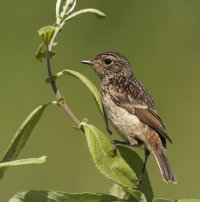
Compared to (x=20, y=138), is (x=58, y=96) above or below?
above

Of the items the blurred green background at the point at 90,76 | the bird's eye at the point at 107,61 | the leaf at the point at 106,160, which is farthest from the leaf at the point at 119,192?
the blurred green background at the point at 90,76

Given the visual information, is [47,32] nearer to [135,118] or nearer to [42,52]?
[42,52]

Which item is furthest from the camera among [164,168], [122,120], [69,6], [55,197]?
[122,120]

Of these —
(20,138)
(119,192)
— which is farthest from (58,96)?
(119,192)

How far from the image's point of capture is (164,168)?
513 cm

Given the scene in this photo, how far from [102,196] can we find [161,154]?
199 centimetres

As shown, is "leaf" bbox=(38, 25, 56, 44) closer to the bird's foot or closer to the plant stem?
the plant stem

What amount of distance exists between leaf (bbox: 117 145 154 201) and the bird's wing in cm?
139

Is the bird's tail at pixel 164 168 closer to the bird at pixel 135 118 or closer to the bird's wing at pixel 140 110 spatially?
the bird at pixel 135 118

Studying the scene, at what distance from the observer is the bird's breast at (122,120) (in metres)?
5.55

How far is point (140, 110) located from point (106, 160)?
6.84 ft

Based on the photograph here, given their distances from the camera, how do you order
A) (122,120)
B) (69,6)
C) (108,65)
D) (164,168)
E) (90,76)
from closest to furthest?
(69,6)
(164,168)
(122,120)
(108,65)
(90,76)

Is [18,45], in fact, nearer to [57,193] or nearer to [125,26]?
[125,26]

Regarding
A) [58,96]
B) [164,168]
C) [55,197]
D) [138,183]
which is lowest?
[164,168]
